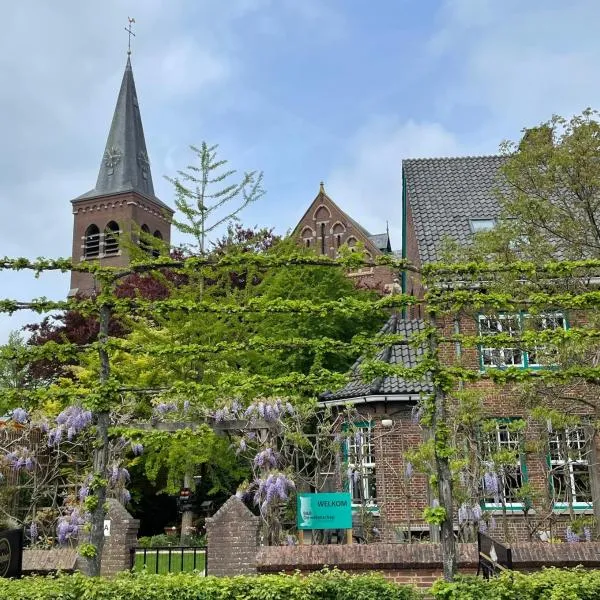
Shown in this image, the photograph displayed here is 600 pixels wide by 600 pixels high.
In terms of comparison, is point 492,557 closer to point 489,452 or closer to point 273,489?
point 489,452

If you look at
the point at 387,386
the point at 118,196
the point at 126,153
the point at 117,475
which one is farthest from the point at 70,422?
the point at 126,153

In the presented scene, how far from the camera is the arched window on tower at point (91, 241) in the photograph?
53.0m

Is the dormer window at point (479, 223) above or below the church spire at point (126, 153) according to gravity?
below

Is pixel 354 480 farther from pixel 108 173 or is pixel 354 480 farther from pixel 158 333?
pixel 108 173

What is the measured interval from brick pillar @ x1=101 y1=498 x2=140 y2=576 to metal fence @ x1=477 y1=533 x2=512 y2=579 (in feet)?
16.7

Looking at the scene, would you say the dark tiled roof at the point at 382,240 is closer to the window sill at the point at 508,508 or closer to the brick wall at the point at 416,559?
the window sill at the point at 508,508

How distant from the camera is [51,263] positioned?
376 inches

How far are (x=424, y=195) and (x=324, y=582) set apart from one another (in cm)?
1637

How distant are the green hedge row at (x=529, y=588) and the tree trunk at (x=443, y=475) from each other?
1.61 ft

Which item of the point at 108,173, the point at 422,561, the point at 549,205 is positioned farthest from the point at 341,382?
the point at 108,173

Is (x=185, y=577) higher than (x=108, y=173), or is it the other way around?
(x=108, y=173)

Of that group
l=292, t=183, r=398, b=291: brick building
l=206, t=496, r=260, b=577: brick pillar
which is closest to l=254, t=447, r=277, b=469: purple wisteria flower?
l=206, t=496, r=260, b=577: brick pillar

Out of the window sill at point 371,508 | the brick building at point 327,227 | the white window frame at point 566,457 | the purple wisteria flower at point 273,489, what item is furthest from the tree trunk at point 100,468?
the brick building at point 327,227

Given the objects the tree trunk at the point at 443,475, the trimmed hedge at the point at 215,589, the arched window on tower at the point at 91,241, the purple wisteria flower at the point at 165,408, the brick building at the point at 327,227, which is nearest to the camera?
the trimmed hedge at the point at 215,589
